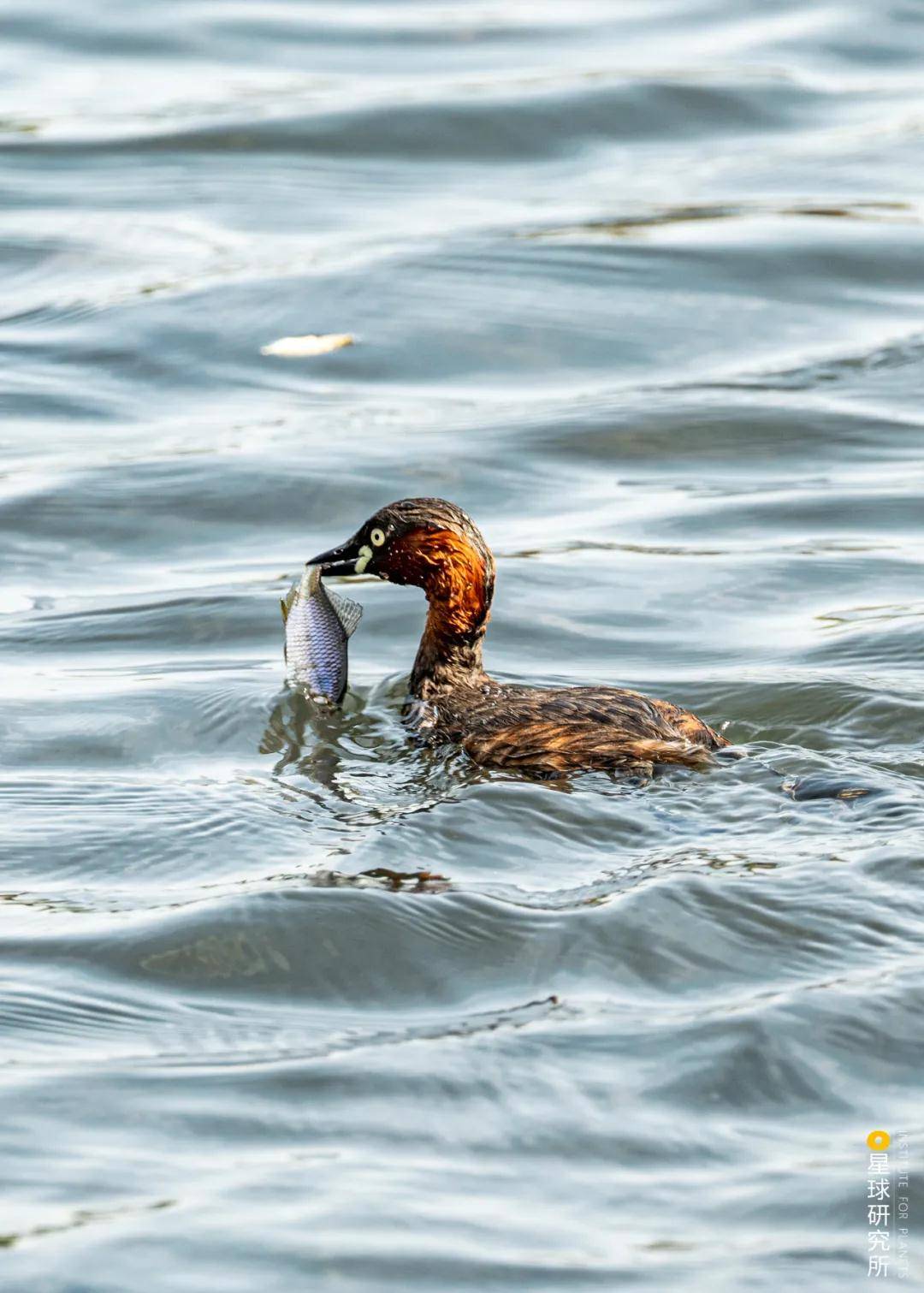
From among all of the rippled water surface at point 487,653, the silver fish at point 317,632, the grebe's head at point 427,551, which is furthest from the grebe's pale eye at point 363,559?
the rippled water surface at point 487,653

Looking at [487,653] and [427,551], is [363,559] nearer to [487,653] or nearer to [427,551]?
[427,551]

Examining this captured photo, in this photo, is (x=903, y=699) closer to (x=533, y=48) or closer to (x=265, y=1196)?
(x=265, y=1196)

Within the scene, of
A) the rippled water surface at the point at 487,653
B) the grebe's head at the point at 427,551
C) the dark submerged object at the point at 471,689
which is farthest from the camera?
the grebe's head at the point at 427,551

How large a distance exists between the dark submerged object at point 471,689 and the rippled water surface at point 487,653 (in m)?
0.18

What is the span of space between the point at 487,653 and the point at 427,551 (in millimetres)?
1223

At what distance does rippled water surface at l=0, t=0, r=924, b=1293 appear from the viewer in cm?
472

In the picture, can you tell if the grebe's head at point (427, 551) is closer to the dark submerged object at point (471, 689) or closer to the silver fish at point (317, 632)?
the dark submerged object at point (471, 689)

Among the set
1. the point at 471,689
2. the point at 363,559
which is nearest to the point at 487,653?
the point at 471,689

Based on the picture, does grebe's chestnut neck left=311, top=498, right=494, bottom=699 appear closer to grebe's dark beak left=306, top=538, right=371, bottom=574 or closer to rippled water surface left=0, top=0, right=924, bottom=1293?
grebe's dark beak left=306, top=538, right=371, bottom=574

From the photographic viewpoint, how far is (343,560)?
7812 mm

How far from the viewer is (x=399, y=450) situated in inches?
440

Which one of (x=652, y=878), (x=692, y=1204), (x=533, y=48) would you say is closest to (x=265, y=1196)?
(x=692, y=1204)

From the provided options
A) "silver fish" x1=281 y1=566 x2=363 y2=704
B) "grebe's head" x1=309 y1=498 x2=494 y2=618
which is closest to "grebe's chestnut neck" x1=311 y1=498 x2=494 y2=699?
"grebe's head" x1=309 y1=498 x2=494 y2=618

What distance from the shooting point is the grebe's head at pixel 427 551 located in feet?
25.2
